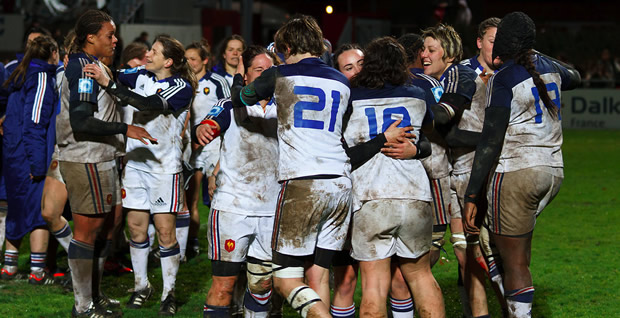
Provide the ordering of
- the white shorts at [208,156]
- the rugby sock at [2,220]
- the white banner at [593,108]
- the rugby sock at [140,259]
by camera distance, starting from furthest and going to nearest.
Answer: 1. the white banner at [593,108]
2. the white shorts at [208,156]
3. the rugby sock at [2,220]
4. the rugby sock at [140,259]

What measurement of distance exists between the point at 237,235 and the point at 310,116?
3.17ft

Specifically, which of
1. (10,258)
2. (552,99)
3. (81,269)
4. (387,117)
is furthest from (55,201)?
(552,99)

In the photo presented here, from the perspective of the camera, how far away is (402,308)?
4.91 metres

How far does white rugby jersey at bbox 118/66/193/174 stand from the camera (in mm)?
6043

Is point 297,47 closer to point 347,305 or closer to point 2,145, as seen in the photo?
point 347,305

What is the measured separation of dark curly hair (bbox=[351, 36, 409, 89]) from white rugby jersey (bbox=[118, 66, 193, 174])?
183 centimetres

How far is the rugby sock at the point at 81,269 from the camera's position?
563cm

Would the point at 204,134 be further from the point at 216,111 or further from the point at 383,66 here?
the point at 383,66

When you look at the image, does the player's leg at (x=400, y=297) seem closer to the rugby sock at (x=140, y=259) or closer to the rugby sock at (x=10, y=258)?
the rugby sock at (x=140, y=259)

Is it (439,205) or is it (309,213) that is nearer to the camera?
(309,213)

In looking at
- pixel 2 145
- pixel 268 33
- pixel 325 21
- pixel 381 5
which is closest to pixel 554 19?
pixel 381 5

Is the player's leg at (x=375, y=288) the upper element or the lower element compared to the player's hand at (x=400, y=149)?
lower

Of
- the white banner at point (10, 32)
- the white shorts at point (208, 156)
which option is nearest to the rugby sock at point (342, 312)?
the white shorts at point (208, 156)

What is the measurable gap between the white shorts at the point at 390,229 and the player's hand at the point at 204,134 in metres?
0.97
